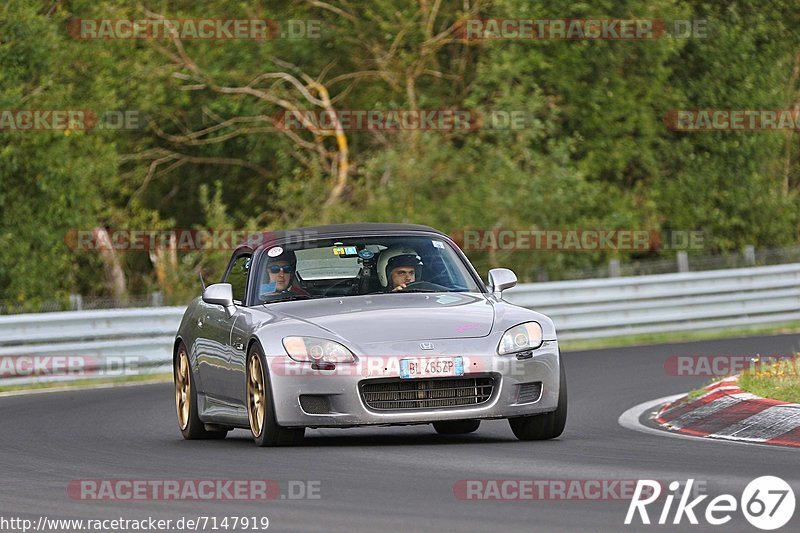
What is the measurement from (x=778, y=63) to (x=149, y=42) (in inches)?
474

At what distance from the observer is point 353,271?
1217 centimetres

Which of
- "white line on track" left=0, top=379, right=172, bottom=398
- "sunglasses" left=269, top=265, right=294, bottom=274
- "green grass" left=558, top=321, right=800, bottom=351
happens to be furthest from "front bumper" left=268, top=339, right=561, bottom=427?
"green grass" left=558, top=321, right=800, bottom=351

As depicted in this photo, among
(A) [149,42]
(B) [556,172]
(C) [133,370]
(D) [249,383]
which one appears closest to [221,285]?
(D) [249,383]

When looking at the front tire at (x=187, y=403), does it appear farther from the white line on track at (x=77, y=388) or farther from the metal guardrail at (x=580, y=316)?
the metal guardrail at (x=580, y=316)

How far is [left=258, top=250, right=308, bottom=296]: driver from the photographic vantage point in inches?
476

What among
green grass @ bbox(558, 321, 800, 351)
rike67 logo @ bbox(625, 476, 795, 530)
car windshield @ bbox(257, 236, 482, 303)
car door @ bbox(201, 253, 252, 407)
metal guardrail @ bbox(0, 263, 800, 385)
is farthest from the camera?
green grass @ bbox(558, 321, 800, 351)

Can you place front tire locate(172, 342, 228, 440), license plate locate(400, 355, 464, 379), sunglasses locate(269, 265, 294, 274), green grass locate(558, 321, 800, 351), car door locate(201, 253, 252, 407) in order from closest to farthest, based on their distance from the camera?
license plate locate(400, 355, 464, 379) < car door locate(201, 253, 252, 407) < sunglasses locate(269, 265, 294, 274) < front tire locate(172, 342, 228, 440) < green grass locate(558, 321, 800, 351)

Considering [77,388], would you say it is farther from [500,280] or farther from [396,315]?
[396,315]

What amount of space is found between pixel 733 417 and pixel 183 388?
4.13 meters

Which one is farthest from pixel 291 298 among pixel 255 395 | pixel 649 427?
pixel 649 427

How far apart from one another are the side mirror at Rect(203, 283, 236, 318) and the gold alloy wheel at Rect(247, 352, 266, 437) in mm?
799

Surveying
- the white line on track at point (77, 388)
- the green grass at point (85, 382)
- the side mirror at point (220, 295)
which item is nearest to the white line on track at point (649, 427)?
the side mirror at point (220, 295)

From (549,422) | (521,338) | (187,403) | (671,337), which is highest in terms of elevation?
(521,338)

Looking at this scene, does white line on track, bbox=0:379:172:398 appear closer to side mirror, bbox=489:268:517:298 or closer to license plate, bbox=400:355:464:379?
side mirror, bbox=489:268:517:298
